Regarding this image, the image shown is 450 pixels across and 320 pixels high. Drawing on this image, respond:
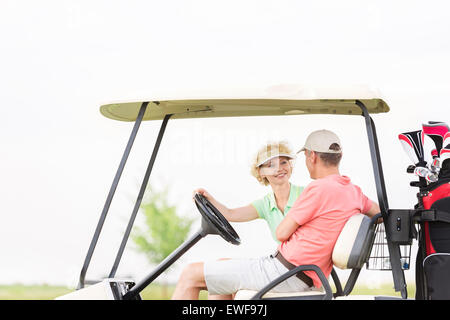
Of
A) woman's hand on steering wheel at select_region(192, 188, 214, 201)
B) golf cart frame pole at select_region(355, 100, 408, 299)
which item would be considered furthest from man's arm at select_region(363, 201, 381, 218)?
woman's hand on steering wheel at select_region(192, 188, 214, 201)

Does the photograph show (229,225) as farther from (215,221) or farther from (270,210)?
(270,210)

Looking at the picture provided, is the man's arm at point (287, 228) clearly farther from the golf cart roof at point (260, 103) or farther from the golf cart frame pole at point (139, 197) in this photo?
the golf cart frame pole at point (139, 197)

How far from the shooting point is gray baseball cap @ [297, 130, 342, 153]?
349cm

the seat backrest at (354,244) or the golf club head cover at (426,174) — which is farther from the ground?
the golf club head cover at (426,174)

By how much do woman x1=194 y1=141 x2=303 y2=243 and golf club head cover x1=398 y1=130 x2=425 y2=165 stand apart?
2.30 feet

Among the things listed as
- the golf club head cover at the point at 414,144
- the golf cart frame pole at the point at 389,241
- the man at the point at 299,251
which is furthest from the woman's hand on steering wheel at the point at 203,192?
the golf club head cover at the point at 414,144

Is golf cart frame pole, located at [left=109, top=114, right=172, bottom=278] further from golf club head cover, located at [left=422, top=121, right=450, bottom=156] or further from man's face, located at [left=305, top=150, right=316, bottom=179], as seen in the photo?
golf club head cover, located at [left=422, top=121, right=450, bottom=156]

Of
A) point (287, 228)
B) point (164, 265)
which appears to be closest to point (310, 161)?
point (287, 228)

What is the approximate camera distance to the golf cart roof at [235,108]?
3.48m

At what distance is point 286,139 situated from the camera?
12.6ft
